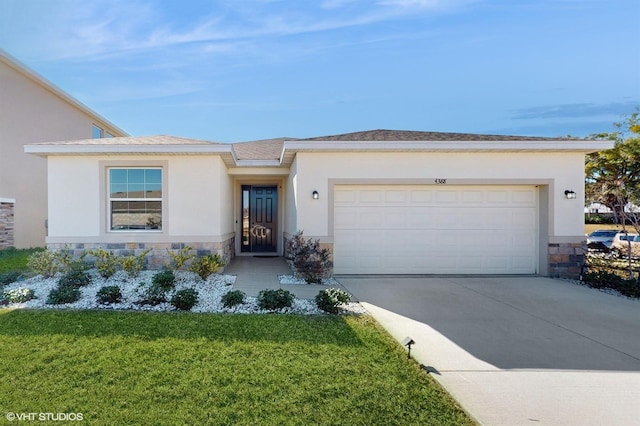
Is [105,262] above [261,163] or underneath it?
underneath

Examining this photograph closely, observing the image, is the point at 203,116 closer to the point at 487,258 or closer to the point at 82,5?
the point at 82,5

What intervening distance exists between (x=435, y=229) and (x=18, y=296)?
9.02 metres


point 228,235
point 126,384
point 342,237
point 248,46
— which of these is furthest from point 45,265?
point 248,46

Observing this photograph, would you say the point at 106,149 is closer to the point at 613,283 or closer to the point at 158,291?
the point at 158,291

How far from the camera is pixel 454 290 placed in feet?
23.9

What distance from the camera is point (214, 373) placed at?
135 inches

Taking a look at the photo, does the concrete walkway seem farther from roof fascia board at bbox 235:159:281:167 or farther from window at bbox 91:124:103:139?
window at bbox 91:124:103:139

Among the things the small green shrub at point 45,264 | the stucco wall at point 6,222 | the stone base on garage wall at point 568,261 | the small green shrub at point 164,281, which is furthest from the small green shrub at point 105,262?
the stone base on garage wall at point 568,261

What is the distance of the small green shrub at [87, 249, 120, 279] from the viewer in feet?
24.7

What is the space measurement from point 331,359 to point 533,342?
2878 mm

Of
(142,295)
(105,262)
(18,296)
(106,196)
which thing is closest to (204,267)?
(142,295)

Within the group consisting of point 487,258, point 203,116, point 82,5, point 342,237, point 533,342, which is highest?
point 82,5

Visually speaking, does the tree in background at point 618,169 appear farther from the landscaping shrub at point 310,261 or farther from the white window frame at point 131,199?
the white window frame at point 131,199

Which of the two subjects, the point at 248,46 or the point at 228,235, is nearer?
the point at 228,235
